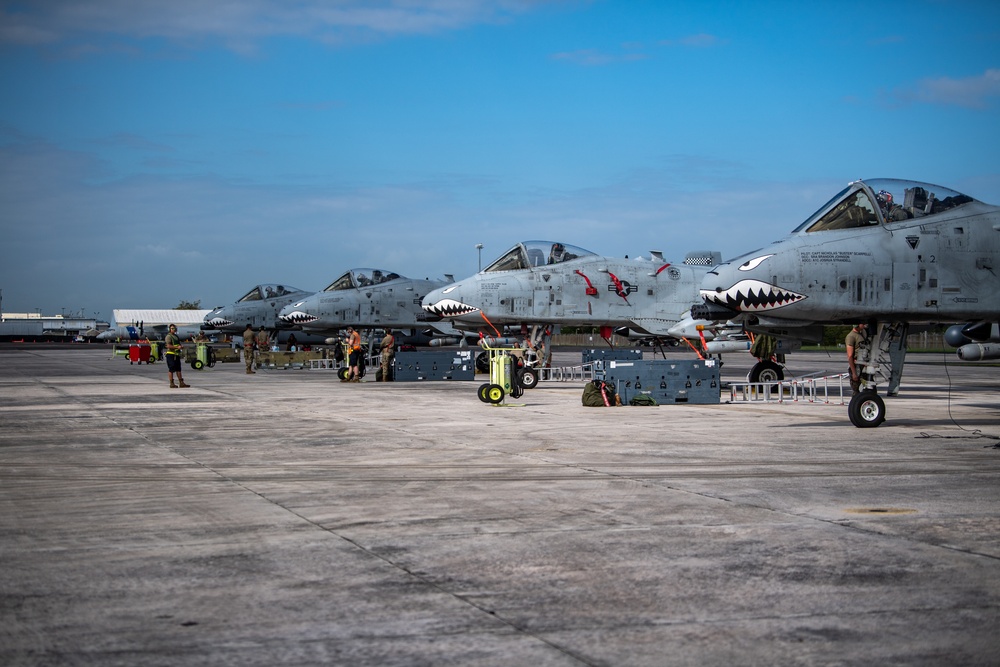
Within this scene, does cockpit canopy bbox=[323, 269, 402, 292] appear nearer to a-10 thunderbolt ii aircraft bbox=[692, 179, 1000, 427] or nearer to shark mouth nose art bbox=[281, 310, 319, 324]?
shark mouth nose art bbox=[281, 310, 319, 324]

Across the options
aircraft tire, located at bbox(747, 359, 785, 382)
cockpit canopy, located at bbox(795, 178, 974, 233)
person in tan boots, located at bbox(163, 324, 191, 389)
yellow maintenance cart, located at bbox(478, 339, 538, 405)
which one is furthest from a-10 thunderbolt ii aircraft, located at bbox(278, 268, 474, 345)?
cockpit canopy, located at bbox(795, 178, 974, 233)

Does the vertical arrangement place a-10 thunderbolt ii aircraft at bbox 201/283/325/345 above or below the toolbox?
above

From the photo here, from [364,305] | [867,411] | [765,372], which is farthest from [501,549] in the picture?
[364,305]

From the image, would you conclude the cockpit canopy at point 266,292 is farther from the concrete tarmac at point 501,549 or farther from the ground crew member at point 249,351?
the concrete tarmac at point 501,549

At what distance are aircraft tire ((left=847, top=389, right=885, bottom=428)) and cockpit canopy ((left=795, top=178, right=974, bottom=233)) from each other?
2377 millimetres

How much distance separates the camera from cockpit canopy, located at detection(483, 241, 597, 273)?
28.2 m

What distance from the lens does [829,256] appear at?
1341 centimetres

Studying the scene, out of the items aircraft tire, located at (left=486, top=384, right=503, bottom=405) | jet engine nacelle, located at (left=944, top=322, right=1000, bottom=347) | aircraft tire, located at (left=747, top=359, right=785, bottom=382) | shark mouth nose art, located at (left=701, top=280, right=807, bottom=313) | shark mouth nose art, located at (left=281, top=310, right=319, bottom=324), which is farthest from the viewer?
shark mouth nose art, located at (left=281, top=310, right=319, bottom=324)

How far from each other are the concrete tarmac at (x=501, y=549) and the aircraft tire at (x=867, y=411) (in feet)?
2.21

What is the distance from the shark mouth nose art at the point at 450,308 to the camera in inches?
1083

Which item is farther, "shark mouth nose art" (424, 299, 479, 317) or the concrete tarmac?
"shark mouth nose art" (424, 299, 479, 317)

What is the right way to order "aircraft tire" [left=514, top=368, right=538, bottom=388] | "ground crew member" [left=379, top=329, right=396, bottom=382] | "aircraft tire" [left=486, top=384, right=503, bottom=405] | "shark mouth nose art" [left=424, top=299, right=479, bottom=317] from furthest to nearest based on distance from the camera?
"ground crew member" [left=379, top=329, right=396, bottom=382], "shark mouth nose art" [left=424, top=299, right=479, bottom=317], "aircraft tire" [left=514, top=368, right=538, bottom=388], "aircraft tire" [left=486, top=384, right=503, bottom=405]

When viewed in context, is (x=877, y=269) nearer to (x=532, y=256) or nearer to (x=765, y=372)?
(x=765, y=372)

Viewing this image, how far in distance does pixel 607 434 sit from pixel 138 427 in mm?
6720
